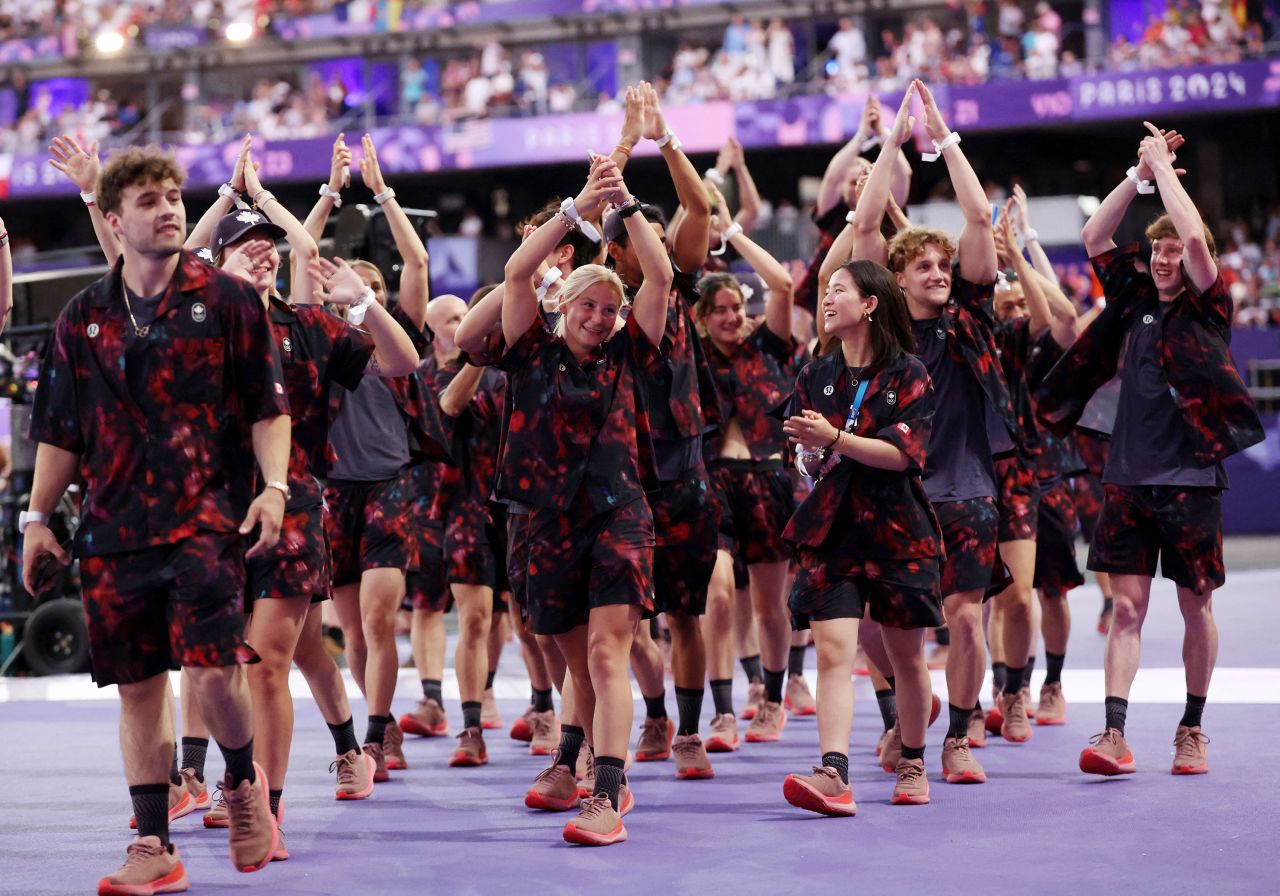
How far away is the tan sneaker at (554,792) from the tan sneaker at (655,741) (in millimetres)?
947

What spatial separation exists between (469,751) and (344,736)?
0.85 metres

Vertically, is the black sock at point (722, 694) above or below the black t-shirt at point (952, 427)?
below

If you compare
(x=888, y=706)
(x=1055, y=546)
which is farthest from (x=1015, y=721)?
(x=1055, y=546)

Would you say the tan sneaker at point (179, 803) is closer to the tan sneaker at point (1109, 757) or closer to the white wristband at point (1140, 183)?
the tan sneaker at point (1109, 757)

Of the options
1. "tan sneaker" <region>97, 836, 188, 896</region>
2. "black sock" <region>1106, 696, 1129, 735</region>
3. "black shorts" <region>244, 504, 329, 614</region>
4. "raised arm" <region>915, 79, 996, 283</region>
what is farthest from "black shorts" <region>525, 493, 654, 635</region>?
"black sock" <region>1106, 696, 1129, 735</region>

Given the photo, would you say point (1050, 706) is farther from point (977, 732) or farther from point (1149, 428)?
point (1149, 428)

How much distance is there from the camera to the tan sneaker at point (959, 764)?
20.1 feet

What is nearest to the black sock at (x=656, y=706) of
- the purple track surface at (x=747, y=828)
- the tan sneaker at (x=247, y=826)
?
the purple track surface at (x=747, y=828)

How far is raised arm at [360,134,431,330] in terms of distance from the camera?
6.19 m

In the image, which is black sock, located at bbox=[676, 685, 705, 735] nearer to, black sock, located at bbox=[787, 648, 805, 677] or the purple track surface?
the purple track surface

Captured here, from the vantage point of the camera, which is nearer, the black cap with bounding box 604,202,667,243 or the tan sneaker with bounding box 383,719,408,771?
the black cap with bounding box 604,202,667,243

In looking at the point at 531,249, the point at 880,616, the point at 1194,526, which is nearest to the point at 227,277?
the point at 531,249

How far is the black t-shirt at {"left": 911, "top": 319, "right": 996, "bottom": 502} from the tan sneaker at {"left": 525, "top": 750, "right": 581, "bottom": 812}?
1640 mm

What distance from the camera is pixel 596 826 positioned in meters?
5.18
